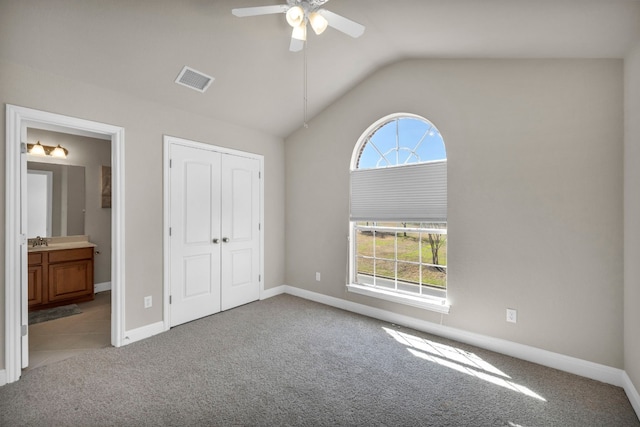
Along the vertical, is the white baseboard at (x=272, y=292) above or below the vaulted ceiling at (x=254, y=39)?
below

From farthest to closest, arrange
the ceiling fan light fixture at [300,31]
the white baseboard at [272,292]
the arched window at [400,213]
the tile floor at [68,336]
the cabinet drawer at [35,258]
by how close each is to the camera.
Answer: the white baseboard at [272,292]
the cabinet drawer at [35,258]
the arched window at [400,213]
the tile floor at [68,336]
the ceiling fan light fixture at [300,31]

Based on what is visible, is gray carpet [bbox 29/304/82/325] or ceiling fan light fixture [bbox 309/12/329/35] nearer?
ceiling fan light fixture [bbox 309/12/329/35]

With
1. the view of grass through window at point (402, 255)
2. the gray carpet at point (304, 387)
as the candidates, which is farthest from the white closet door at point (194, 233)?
the view of grass through window at point (402, 255)

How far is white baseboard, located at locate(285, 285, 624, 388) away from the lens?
7.52 feet

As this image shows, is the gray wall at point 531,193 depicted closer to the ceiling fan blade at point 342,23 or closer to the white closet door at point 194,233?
the ceiling fan blade at point 342,23

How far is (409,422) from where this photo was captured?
184cm

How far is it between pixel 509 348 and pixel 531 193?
56.7 inches

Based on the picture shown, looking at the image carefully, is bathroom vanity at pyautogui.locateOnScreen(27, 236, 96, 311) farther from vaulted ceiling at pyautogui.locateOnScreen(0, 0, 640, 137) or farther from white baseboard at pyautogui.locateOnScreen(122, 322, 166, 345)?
vaulted ceiling at pyautogui.locateOnScreen(0, 0, 640, 137)

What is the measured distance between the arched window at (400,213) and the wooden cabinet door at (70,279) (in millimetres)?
3845

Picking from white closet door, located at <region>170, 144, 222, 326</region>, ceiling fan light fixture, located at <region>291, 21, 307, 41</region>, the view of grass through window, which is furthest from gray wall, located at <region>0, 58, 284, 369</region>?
the view of grass through window

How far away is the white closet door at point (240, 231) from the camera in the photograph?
12.6ft

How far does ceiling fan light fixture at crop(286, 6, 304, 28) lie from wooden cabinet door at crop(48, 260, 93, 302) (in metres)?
4.43

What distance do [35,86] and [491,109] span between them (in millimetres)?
4001

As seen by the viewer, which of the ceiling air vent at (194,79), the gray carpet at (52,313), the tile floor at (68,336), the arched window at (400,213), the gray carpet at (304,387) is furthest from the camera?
the gray carpet at (52,313)
